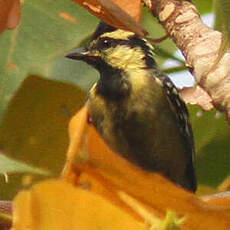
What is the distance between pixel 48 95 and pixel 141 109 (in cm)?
123

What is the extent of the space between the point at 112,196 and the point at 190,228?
6 cm

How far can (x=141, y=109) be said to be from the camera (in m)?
2.40

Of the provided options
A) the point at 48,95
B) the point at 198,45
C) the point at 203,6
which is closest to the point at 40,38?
the point at 48,95

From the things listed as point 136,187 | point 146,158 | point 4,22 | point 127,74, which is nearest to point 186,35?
point 4,22

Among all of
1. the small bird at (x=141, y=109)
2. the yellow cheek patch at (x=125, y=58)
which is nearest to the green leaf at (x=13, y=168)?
the small bird at (x=141, y=109)

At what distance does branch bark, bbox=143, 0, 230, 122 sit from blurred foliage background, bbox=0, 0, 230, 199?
0.62ft

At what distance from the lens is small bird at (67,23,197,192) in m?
2.31

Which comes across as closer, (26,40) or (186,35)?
(186,35)

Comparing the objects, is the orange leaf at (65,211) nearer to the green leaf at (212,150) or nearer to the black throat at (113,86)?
the green leaf at (212,150)

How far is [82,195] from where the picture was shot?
19.1 inches

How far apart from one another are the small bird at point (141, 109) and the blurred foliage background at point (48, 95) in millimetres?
702

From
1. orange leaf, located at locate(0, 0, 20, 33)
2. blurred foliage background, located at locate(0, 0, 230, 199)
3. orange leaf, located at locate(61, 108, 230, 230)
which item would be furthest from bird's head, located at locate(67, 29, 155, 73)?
orange leaf, located at locate(61, 108, 230, 230)

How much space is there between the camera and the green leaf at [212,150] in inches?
48.3

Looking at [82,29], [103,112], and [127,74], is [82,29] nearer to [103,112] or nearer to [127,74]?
[103,112]
